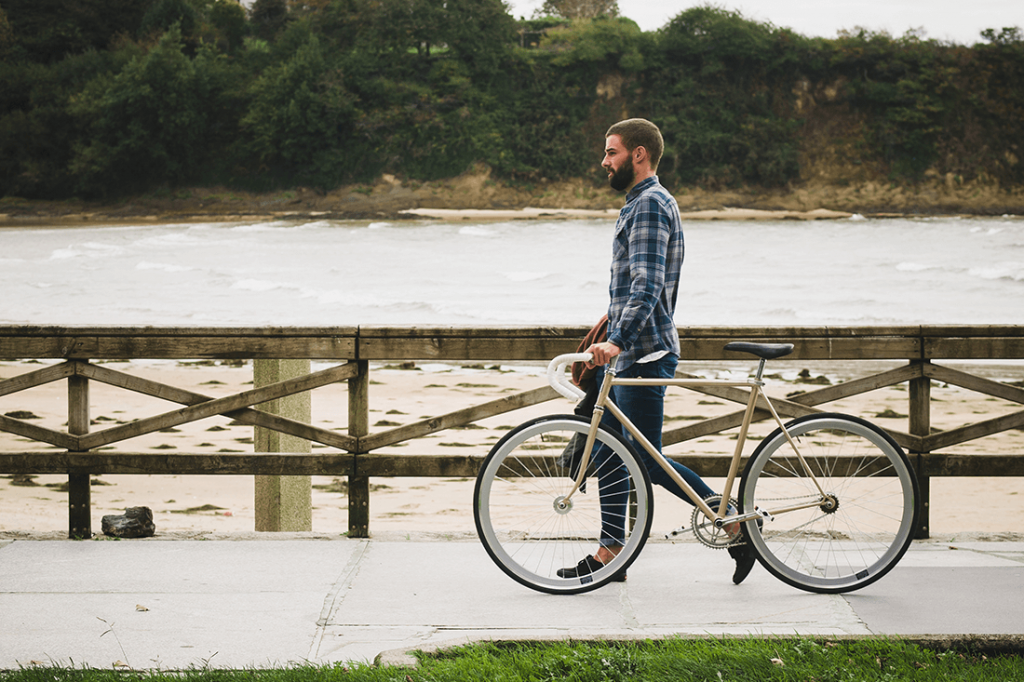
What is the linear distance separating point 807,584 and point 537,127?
70.5m

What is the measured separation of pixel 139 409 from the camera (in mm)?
12648

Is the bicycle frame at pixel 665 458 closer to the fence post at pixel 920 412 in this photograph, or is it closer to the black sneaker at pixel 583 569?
the black sneaker at pixel 583 569

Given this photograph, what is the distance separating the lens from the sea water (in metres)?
28.8

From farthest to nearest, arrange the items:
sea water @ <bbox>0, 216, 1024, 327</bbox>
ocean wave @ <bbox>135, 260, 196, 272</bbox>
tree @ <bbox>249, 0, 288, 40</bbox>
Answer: tree @ <bbox>249, 0, 288, 40</bbox> < ocean wave @ <bbox>135, 260, 196, 272</bbox> < sea water @ <bbox>0, 216, 1024, 327</bbox>

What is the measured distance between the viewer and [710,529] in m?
3.65

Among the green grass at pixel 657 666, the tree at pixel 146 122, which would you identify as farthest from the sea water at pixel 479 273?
the green grass at pixel 657 666

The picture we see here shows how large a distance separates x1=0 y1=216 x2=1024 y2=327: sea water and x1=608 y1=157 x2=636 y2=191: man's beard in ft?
41.2

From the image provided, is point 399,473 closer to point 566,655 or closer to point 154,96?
point 566,655

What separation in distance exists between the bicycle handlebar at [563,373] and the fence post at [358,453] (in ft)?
3.90

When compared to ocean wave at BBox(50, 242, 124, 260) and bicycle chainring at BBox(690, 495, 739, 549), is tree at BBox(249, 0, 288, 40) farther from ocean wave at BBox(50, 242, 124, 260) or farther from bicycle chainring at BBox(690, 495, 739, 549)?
bicycle chainring at BBox(690, 495, 739, 549)

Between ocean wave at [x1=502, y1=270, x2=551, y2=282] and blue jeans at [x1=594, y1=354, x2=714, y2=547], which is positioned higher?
ocean wave at [x1=502, y1=270, x2=551, y2=282]

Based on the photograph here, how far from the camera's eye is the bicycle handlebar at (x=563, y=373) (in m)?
3.46

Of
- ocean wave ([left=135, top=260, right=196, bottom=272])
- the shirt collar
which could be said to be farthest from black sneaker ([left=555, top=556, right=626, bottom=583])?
ocean wave ([left=135, top=260, right=196, bottom=272])

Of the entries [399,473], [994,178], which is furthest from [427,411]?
[994,178]
